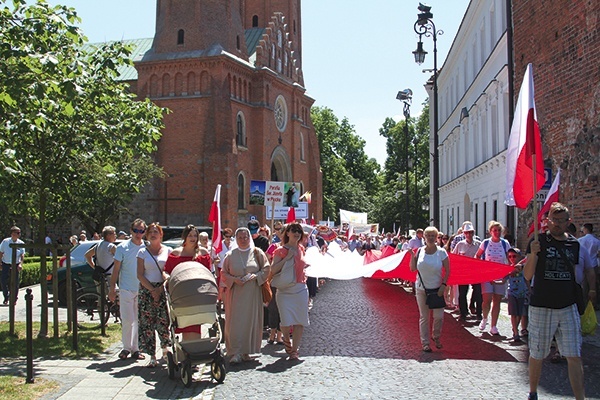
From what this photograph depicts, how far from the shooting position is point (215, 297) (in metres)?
8.38

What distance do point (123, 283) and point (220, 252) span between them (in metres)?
5.41

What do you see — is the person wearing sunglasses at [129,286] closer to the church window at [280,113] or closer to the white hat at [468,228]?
the white hat at [468,228]

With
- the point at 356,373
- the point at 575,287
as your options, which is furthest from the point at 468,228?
the point at 575,287

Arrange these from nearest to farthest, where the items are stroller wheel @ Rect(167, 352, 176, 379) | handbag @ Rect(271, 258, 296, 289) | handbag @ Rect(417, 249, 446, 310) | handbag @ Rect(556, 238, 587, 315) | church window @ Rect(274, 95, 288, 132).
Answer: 1. handbag @ Rect(556, 238, 587, 315)
2. stroller wheel @ Rect(167, 352, 176, 379)
3. handbag @ Rect(271, 258, 296, 289)
4. handbag @ Rect(417, 249, 446, 310)
5. church window @ Rect(274, 95, 288, 132)

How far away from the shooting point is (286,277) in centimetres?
999

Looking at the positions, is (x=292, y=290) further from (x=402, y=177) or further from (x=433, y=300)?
(x=402, y=177)

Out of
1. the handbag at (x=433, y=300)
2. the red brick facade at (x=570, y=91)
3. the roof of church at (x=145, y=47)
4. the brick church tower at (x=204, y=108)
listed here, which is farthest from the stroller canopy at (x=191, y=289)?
the roof of church at (x=145, y=47)

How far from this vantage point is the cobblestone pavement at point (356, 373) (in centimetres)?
762

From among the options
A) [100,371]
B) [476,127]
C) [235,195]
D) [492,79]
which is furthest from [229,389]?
[235,195]

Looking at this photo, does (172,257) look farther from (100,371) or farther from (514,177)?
(514,177)

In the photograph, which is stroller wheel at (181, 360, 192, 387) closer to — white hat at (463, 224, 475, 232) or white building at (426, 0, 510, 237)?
white hat at (463, 224, 475, 232)

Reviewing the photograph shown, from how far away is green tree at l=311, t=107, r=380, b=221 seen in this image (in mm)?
89188

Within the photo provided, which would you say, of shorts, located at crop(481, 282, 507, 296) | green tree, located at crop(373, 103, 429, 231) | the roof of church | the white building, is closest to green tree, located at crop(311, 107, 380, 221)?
green tree, located at crop(373, 103, 429, 231)

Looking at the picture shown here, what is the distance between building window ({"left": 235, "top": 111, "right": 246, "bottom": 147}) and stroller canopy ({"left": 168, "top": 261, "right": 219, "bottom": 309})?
132 ft
